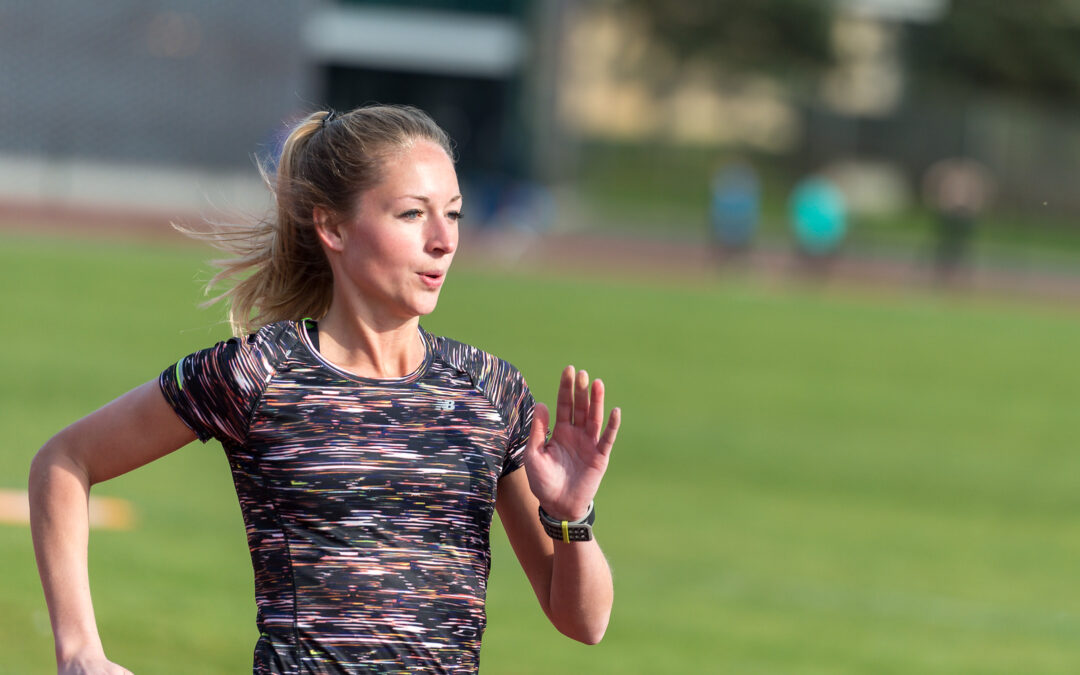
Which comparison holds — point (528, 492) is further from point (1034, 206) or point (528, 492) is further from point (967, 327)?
point (1034, 206)

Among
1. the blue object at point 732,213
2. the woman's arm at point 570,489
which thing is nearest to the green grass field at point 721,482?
the woman's arm at point 570,489

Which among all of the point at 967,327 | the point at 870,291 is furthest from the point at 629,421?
the point at 870,291

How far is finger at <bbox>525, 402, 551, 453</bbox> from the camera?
110 inches

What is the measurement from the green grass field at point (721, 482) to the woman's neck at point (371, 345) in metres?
1.10

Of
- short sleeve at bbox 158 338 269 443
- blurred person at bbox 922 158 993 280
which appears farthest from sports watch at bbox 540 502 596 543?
blurred person at bbox 922 158 993 280

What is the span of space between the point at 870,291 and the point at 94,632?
3120 cm

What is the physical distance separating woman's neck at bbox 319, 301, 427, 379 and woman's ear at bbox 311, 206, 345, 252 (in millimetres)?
125

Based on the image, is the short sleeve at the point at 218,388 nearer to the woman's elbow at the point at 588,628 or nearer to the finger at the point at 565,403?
the finger at the point at 565,403

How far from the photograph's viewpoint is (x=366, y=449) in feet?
8.96

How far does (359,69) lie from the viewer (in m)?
53.8

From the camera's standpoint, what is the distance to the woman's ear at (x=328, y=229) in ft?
9.56

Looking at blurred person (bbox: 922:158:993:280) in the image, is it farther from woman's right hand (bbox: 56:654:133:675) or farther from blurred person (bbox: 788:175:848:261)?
woman's right hand (bbox: 56:654:133:675)

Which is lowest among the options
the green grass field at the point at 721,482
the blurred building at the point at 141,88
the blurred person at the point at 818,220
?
the green grass field at the point at 721,482

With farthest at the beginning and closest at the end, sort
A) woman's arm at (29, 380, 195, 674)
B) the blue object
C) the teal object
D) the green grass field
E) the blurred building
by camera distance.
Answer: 1. the blurred building
2. the blue object
3. the teal object
4. the green grass field
5. woman's arm at (29, 380, 195, 674)
